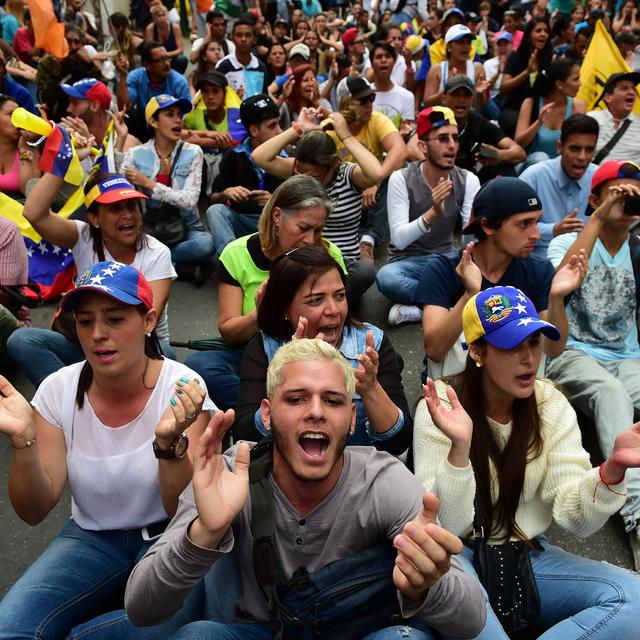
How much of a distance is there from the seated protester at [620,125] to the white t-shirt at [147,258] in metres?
Result: 3.54

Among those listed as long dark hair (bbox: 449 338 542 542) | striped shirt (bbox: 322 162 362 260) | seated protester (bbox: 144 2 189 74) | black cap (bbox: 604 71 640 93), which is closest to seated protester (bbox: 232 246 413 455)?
long dark hair (bbox: 449 338 542 542)

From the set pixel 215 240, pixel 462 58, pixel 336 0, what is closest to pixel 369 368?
pixel 215 240

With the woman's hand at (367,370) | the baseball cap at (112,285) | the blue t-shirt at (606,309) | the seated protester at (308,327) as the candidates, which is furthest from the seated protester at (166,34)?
the woman's hand at (367,370)

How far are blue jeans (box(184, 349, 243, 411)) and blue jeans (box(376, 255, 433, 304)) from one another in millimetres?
1394

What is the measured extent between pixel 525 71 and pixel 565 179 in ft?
10.1

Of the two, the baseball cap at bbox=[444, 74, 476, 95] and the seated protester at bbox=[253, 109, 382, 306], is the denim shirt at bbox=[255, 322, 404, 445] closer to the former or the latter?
the seated protester at bbox=[253, 109, 382, 306]

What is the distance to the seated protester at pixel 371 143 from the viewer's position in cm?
564

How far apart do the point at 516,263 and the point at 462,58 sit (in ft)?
15.5

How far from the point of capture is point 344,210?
5.14 metres

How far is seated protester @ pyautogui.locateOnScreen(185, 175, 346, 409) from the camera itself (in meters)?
3.67

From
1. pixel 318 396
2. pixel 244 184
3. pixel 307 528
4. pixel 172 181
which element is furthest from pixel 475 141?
pixel 307 528

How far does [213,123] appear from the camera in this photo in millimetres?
6824

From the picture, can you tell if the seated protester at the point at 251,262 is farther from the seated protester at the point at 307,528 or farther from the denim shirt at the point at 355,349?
the seated protester at the point at 307,528

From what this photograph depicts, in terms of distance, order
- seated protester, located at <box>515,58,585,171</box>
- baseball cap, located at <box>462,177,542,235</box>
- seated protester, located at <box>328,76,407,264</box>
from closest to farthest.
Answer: baseball cap, located at <box>462,177,542,235</box>
seated protester, located at <box>328,76,407,264</box>
seated protester, located at <box>515,58,585,171</box>
